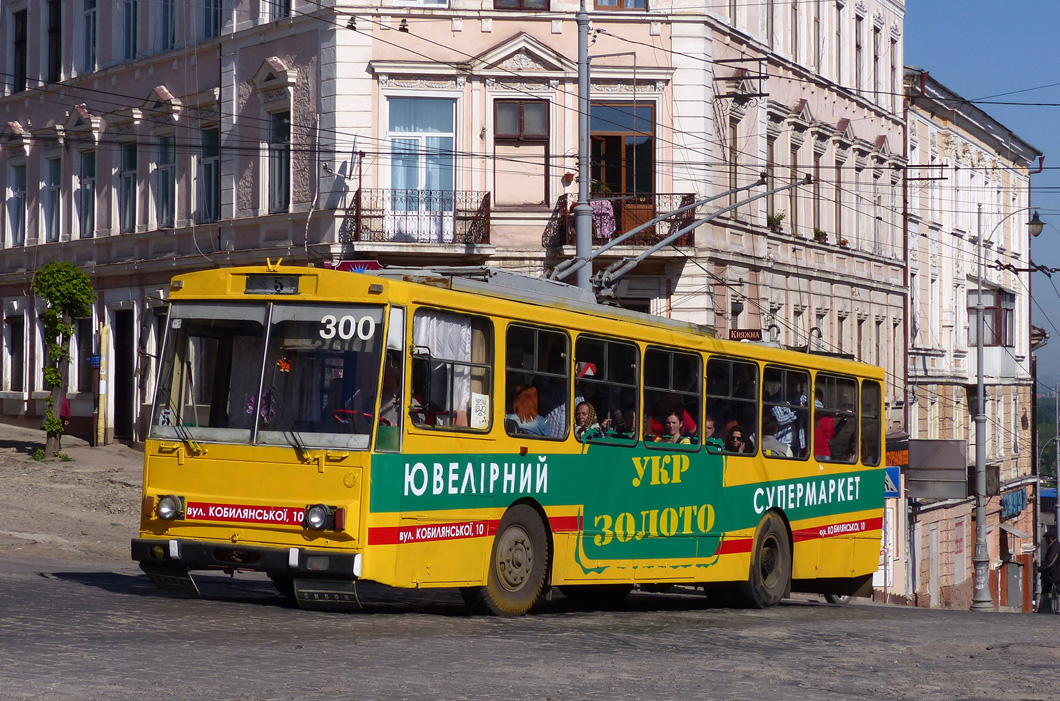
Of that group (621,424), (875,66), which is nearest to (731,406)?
(621,424)

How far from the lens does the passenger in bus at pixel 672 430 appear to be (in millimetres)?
15695

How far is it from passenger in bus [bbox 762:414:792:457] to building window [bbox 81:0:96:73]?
25627mm

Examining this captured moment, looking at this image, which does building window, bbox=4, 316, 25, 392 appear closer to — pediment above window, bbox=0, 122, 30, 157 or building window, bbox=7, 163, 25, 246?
building window, bbox=7, 163, 25, 246

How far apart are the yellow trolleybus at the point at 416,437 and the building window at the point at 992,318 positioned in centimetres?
4105

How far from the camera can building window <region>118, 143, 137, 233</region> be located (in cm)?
3719

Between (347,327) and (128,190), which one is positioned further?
(128,190)

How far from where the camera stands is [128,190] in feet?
123

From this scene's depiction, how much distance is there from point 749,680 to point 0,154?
36349 mm

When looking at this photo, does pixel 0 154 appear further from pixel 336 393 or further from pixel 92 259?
pixel 336 393

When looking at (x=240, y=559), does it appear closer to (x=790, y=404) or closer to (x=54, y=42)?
(x=790, y=404)

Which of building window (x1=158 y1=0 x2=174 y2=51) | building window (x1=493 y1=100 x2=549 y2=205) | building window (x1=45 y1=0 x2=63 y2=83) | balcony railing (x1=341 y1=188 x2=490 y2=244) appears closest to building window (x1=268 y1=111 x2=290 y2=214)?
balcony railing (x1=341 y1=188 x2=490 y2=244)

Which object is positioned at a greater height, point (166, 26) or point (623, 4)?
point (166, 26)

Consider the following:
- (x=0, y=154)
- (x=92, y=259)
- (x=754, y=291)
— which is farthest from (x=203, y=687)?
→ (x=0, y=154)

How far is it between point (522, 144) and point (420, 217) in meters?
2.60
